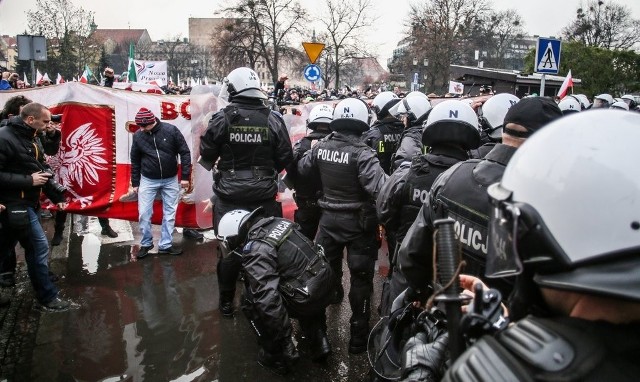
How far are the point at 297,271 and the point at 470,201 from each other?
183 centimetres

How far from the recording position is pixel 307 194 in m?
5.10

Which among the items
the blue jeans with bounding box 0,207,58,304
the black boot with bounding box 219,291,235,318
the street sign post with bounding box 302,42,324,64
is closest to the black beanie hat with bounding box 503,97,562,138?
the black boot with bounding box 219,291,235,318

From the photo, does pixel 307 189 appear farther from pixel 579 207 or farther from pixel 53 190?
pixel 579 207

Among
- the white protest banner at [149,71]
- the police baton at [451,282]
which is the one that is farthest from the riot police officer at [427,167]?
the white protest banner at [149,71]

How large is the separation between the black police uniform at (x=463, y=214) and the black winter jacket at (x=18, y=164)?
12.6 ft

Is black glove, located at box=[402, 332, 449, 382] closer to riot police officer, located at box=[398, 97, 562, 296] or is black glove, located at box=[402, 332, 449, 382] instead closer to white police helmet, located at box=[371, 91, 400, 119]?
riot police officer, located at box=[398, 97, 562, 296]

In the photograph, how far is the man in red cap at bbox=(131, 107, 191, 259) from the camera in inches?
237

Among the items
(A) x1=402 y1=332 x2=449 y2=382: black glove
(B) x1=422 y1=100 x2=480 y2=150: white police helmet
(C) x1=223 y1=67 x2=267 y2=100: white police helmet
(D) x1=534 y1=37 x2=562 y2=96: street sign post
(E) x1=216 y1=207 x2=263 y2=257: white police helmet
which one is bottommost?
(E) x1=216 y1=207 x2=263 y2=257: white police helmet

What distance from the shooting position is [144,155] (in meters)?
6.05

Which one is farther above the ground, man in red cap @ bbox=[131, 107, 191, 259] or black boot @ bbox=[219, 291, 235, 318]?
man in red cap @ bbox=[131, 107, 191, 259]

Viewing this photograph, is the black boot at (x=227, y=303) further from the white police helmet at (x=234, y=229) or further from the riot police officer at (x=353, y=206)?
the riot police officer at (x=353, y=206)

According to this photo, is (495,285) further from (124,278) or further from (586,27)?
(586,27)

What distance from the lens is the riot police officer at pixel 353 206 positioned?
13.4 ft

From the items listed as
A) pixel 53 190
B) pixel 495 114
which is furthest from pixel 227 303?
pixel 495 114
